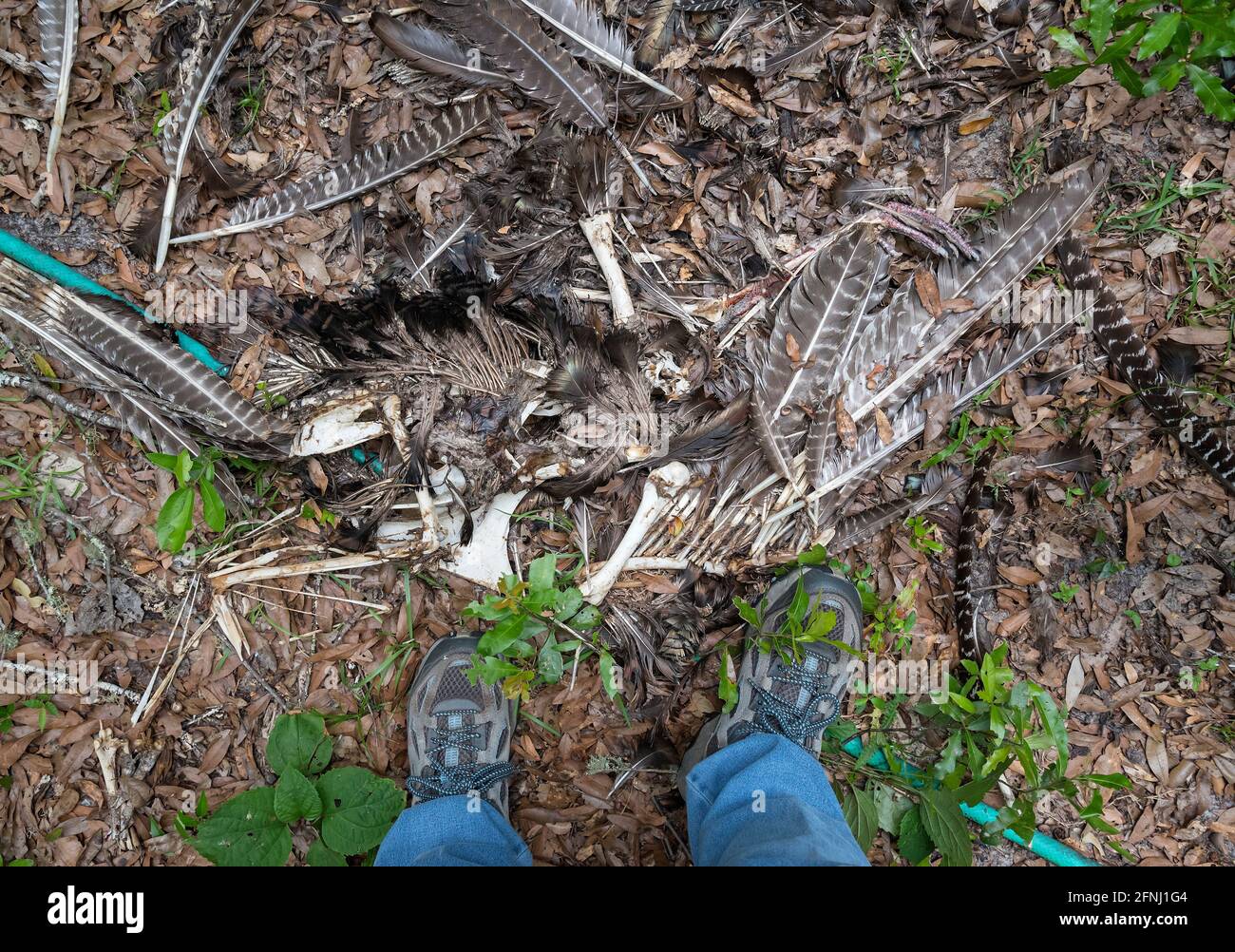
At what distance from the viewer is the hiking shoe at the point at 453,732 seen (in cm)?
249

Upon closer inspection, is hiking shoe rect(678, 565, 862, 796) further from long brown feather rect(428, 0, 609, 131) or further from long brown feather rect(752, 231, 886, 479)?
long brown feather rect(428, 0, 609, 131)

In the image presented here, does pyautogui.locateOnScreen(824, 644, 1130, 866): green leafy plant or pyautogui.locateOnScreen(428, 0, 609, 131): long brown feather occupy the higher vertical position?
pyautogui.locateOnScreen(428, 0, 609, 131): long brown feather

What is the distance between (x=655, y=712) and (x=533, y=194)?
78.8 inches

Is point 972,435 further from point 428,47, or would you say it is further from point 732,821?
point 428,47

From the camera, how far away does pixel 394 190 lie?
99.0 inches

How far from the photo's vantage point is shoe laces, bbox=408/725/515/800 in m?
2.46

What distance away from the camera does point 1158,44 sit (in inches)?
82.0

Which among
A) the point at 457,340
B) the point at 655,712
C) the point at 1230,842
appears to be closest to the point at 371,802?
the point at 655,712

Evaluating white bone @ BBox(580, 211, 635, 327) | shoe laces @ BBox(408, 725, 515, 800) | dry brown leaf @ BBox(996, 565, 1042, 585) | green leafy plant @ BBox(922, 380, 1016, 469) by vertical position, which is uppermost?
white bone @ BBox(580, 211, 635, 327)

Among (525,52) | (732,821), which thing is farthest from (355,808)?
(525,52)

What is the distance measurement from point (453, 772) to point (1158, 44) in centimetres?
334

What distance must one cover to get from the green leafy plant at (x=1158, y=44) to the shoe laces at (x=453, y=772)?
3177 mm

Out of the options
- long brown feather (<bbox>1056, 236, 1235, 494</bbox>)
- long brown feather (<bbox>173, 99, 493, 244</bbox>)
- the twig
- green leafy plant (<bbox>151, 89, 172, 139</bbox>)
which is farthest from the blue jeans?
green leafy plant (<bbox>151, 89, 172, 139</bbox>)

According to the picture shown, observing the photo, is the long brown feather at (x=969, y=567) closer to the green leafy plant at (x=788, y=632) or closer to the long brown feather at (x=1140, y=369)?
the green leafy plant at (x=788, y=632)
